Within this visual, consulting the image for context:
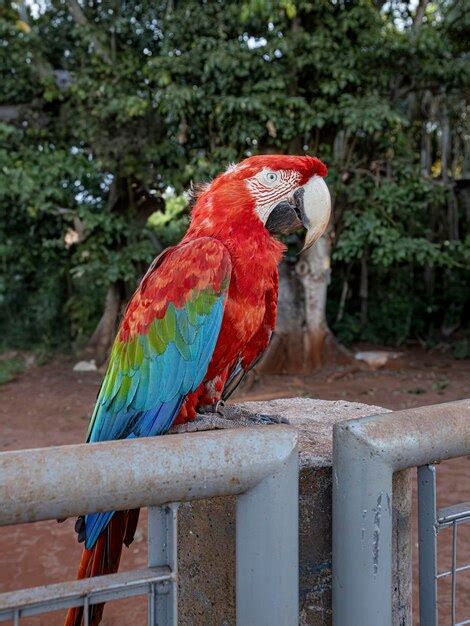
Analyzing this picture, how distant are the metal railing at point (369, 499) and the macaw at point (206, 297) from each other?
2.71 feet

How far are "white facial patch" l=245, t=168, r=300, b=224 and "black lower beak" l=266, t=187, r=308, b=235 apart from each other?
0.07 feet

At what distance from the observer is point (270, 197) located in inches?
70.4

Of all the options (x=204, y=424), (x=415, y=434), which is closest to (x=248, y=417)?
(x=204, y=424)

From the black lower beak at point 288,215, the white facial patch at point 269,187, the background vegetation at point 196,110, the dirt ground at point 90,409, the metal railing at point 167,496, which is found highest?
the background vegetation at point 196,110

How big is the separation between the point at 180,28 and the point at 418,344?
6766mm

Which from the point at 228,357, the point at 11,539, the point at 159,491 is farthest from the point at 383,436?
the point at 11,539

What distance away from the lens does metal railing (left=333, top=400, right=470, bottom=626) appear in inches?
35.4

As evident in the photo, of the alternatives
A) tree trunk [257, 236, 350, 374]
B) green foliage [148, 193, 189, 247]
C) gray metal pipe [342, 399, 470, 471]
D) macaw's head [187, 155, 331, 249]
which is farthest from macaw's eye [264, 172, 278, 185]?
green foliage [148, 193, 189, 247]

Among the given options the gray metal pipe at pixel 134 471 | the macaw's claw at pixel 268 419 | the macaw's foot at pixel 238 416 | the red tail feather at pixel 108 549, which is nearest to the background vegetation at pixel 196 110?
the macaw's foot at pixel 238 416

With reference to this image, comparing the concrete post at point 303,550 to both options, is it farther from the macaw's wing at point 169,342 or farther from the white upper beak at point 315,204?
the white upper beak at point 315,204

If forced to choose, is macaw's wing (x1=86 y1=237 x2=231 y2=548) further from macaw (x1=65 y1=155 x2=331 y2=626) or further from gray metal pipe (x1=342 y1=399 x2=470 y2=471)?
gray metal pipe (x1=342 y1=399 x2=470 y2=471)

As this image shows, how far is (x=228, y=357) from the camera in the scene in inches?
72.7

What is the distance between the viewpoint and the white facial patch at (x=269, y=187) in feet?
5.83

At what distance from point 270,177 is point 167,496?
1.23 m
